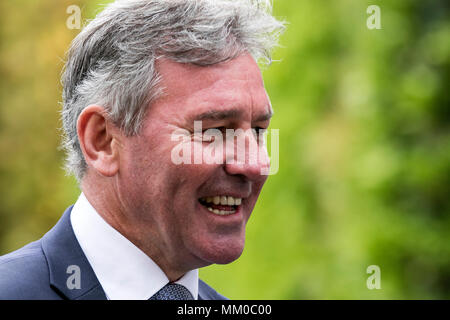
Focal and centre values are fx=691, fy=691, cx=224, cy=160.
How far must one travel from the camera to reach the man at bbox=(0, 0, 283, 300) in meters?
2.37

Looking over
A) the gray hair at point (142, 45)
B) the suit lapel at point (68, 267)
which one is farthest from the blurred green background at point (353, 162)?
the suit lapel at point (68, 267)

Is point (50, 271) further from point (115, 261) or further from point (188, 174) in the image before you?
point (188, 174)

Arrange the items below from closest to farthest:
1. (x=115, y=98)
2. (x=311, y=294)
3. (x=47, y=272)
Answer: (x=47, y=272) → (x=115, y=98) → (x=311, y=294)

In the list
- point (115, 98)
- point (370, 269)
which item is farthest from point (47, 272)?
point (370, 269)

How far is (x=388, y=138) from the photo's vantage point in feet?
25.5

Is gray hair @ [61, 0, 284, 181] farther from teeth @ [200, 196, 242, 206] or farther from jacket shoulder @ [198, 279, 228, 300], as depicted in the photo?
jacket shoulder @ [198, 279, 228, 300]

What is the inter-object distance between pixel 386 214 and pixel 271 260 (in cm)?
204

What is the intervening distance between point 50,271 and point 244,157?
76cm

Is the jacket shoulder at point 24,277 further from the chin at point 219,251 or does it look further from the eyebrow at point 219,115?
the eyebrow at point 219,115

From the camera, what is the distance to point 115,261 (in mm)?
2400

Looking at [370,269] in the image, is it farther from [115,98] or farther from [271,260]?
[115,98]

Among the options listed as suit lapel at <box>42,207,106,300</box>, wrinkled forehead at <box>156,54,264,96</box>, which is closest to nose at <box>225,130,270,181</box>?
wrinkled forehead at <box>156,54,264,96</box>

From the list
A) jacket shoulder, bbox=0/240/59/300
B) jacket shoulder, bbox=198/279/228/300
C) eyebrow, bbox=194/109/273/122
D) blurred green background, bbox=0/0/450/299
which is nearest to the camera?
jacket shoulder, bbox=0/240/59/300

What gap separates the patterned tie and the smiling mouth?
33 centimetres
